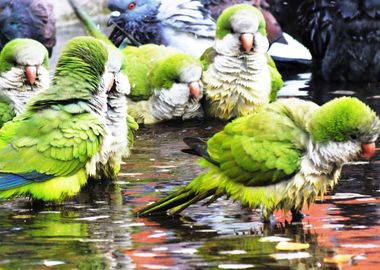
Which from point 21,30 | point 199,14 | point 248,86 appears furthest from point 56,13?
point 248,86

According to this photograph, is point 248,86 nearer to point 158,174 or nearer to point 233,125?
point 158,174

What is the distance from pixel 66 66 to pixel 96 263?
2222mm

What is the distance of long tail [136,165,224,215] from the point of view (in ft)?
24.7

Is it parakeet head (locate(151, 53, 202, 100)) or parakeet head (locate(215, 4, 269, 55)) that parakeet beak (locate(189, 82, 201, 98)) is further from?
parakeet head (locate(215, 4, 269, 55))

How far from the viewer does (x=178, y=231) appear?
730 centimetres

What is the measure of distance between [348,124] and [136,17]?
706 centimetres

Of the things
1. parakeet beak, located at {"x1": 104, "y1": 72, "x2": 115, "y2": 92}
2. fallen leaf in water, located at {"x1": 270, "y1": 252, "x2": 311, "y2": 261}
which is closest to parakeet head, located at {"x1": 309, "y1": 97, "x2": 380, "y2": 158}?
fallen leaf in water, located at {"x1": 270, "y1": 252, "x2": 311, "y2": 261}

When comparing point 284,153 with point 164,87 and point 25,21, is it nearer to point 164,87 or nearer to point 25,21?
point 164,87

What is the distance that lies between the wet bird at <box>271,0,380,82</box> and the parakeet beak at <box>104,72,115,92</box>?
16.9ft

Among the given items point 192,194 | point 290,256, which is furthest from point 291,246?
point 192,194

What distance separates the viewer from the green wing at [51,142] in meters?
7.97

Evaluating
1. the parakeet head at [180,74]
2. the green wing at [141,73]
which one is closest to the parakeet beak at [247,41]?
the parakeet head at [180,74]

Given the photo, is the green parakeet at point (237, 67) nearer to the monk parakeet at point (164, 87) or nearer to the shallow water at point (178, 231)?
the monk parakeet at point (164, 87)

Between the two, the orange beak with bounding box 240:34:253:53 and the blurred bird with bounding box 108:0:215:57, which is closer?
the orange beak with bounding box 240:34:253:53
